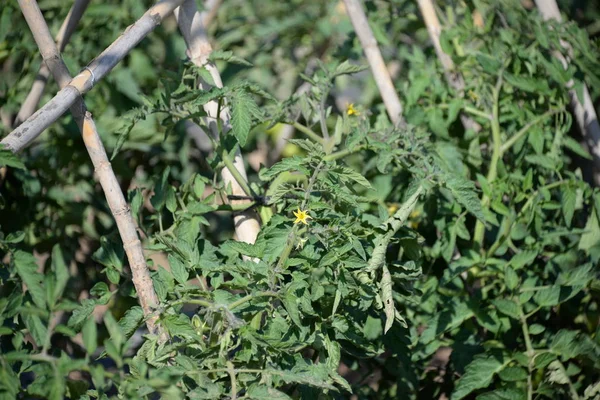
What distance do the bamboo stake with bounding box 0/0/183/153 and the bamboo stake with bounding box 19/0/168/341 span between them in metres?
0.05

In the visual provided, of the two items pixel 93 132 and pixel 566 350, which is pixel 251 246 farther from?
pixel 566 350

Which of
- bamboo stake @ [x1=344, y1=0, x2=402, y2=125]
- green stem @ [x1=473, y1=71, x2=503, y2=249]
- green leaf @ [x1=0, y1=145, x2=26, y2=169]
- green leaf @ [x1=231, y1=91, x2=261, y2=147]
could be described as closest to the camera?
green leaf @ [x1=0, y1=145, x2=26, y2=169]

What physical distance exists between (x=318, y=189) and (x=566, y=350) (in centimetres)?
76

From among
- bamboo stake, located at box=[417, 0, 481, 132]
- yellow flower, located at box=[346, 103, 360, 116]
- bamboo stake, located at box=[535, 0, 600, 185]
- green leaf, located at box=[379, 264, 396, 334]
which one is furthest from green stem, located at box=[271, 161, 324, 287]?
bamboo stake, located at box=[535, 0, 600, 185]

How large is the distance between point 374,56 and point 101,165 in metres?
1.12

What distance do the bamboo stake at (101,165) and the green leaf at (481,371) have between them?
0.75 meters

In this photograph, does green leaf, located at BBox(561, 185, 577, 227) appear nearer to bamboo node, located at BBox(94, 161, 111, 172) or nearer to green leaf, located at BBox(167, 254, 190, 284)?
green leaf, located at BBox(167, 254, 190, 284)

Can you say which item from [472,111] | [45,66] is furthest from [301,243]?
[45,66]

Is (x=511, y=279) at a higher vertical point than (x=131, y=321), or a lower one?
lower

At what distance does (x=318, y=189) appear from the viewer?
1.56 m

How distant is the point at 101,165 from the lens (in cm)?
163

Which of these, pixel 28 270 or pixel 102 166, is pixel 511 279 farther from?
pixel 28 270

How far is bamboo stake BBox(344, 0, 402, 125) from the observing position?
2.42m

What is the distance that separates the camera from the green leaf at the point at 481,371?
182cm
